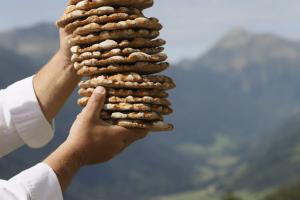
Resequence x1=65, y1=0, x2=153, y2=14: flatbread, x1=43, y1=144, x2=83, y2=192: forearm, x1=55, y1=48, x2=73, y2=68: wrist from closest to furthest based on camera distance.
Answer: x1=43, y1=144, x2=83, y2=192: forearm
x1=65, y1=0, x2=153, y2=14: flatbread
x1=55, y1=48, x2=73, y2=68: wrist

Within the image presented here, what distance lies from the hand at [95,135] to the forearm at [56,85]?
1.07 m

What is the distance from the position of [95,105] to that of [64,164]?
376 mm

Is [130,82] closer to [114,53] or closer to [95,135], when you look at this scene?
[114,53]

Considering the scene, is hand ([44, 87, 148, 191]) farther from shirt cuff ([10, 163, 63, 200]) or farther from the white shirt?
the white shirt

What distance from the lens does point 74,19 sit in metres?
4.15

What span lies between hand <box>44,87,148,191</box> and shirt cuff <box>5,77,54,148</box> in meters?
1.14

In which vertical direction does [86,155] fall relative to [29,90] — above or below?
below

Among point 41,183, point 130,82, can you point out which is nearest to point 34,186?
point 41,183

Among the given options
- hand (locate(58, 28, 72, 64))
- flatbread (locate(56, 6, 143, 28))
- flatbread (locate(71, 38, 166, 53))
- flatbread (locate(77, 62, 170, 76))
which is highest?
hand (locate(58, 28, 72, 64))

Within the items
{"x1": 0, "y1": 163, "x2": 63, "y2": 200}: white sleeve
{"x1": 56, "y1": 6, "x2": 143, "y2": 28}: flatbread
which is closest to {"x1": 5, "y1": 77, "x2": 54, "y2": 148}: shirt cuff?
{"x1": 56, "y1": 6, "x2": 143, "y2": 28}: flatbread

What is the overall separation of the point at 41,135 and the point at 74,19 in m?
1.17

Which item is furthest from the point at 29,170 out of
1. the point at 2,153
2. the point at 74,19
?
the point at 2,153

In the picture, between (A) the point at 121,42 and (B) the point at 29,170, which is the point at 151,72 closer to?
(A) the point at 121,42

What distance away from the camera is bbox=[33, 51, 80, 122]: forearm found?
191 inches
